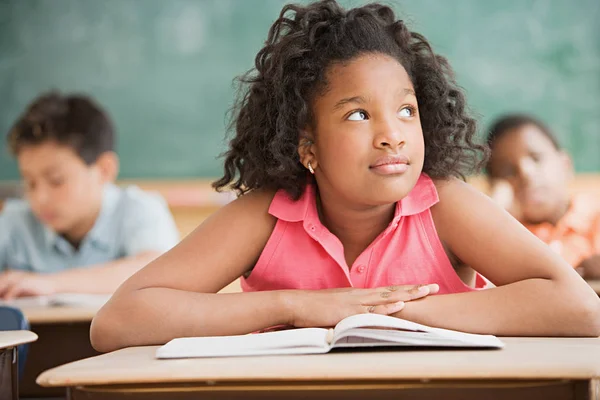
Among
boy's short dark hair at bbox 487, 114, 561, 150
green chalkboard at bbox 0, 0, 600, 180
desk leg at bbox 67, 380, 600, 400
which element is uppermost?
green chalkboard at bbox 0, 0, 600, 180

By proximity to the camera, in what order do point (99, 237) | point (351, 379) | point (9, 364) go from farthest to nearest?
point (99, 237) → point (9, 364) → point (351, 379)

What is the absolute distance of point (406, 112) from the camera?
60.6 inches

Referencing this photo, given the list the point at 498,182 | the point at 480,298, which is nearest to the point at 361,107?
the point at 480,298

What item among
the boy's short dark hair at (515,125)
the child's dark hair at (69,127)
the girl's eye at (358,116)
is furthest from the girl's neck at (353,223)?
the boy's short dark hair at (515,125)

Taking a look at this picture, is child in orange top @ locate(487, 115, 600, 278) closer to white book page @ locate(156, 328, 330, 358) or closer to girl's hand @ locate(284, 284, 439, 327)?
girl's hand @ locate(284, 284, 439, 327)

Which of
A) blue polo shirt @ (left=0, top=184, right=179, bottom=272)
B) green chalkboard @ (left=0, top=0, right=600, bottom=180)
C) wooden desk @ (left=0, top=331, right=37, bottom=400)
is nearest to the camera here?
wooden desk @ (left=0, top=331, right=37, bottom=400)

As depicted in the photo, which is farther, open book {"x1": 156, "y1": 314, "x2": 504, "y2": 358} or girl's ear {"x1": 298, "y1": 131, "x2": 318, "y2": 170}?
girl's ear {"x1": 298, "y1": 131, "x2": 318, "y2": 170}

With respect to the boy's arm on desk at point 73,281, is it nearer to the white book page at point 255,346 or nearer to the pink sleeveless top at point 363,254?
the pink sleeveless top at point 363,254

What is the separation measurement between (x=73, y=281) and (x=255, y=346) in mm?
2289

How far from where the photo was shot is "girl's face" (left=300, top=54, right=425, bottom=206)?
1.47 metres

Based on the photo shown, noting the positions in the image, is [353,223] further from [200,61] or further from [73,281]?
[200,61]

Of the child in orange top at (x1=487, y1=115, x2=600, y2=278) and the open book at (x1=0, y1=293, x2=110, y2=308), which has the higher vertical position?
the child in orange top at (x1=487, y1=115, x2=600, y2=278)

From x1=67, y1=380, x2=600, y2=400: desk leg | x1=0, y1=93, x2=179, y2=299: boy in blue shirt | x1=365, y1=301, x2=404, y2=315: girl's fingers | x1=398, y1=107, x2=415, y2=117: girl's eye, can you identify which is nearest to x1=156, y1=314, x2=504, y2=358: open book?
x1=67, y1=380, x2=600, y2=400: desk leg

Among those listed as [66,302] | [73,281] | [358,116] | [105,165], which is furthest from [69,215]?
[358,116]
